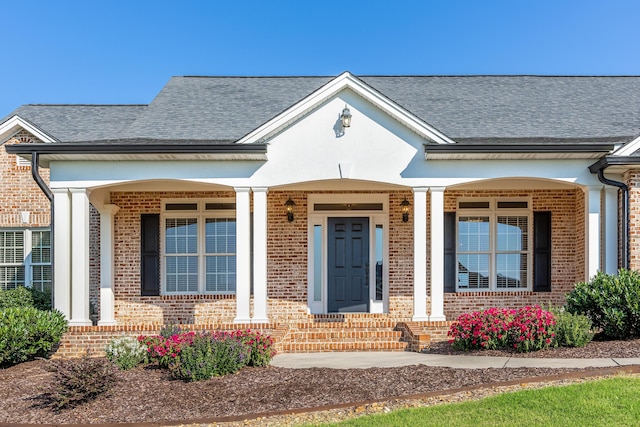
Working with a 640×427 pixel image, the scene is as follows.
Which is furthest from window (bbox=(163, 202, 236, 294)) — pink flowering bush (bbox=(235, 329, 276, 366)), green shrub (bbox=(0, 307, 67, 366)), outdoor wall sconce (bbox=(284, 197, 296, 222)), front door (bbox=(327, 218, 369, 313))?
pink flowering bush (bbox=(235, 329, 276, 366))

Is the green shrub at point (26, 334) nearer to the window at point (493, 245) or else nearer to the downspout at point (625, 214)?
the window at point (493, 245)

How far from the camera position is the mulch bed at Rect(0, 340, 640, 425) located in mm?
6770

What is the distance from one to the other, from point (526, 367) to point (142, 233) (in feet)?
28.5

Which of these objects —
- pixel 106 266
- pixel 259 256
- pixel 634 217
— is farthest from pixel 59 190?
pixel 634 217

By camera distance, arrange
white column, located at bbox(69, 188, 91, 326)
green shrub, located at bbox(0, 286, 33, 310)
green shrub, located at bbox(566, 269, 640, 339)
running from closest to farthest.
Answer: green shrub, located at bbox(566, 269, 640, 339)
white column, located at bbox(69, 188, 91, 326)
green shrub, located at bbox(0, 286, 33, 310)

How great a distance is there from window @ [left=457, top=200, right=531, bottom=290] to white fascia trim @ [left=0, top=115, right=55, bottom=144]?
971 cm

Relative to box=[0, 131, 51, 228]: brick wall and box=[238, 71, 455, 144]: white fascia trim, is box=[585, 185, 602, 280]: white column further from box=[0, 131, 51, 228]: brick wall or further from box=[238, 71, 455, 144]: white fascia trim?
box=[0, 131, 51, 228]: brick wall

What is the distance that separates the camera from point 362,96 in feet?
39.1

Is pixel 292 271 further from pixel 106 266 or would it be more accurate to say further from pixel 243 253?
pixel 106 266

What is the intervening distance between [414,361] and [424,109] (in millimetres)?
6729

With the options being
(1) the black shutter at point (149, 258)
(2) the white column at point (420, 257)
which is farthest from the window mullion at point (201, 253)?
(2) the white column at point (420, 257)

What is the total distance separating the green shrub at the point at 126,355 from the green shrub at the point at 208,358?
87 cm

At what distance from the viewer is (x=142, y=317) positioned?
45.9 ft

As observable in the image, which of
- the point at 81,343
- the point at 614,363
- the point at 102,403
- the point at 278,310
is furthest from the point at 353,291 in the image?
the point at 102,403
